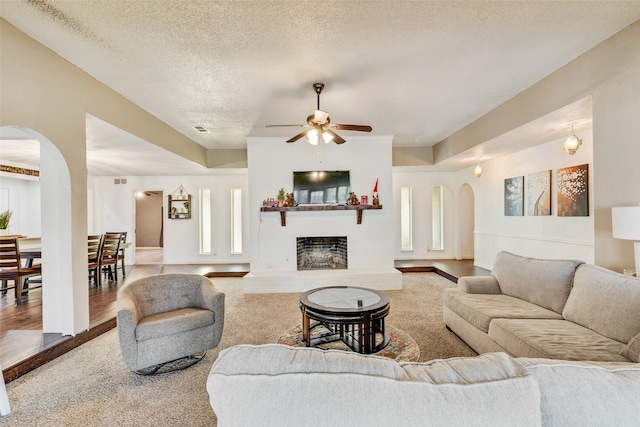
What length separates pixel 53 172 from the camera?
9.29 feet

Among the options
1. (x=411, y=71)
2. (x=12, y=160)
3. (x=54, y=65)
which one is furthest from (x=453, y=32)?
(x=12, y=160)

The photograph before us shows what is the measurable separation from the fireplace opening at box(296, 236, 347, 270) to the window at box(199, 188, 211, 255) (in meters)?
3.07

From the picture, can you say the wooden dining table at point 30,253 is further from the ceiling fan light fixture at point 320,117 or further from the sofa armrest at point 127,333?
the ceiling fan light fixture at point 320,117

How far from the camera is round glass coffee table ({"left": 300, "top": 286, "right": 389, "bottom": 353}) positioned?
8.21 feet

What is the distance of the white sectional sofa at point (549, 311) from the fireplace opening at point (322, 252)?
97.8 inches

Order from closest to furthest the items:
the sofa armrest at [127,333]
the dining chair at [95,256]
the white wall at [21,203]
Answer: the sofa armrest at [127,333] → the dining chair at [95,256] → the white wall at [21,203]

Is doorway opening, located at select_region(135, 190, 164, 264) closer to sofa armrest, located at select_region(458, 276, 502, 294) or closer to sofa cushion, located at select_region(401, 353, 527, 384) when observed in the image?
sofa armrest, located at select_region(458, 276, 502, 294)

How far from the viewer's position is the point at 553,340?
2.02m

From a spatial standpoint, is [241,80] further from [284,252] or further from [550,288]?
[550,288]

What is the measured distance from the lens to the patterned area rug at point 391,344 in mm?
2510

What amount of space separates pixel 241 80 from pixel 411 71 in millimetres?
1804

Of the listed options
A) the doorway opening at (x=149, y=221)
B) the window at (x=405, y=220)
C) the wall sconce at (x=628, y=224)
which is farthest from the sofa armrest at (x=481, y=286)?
the doorway opening at (x=149, y=221)

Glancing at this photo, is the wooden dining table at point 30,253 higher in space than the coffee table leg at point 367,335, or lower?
higher

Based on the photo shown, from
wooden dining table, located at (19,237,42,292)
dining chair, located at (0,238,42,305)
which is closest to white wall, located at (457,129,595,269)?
wooden dining table, located at (19,237,42,292)
